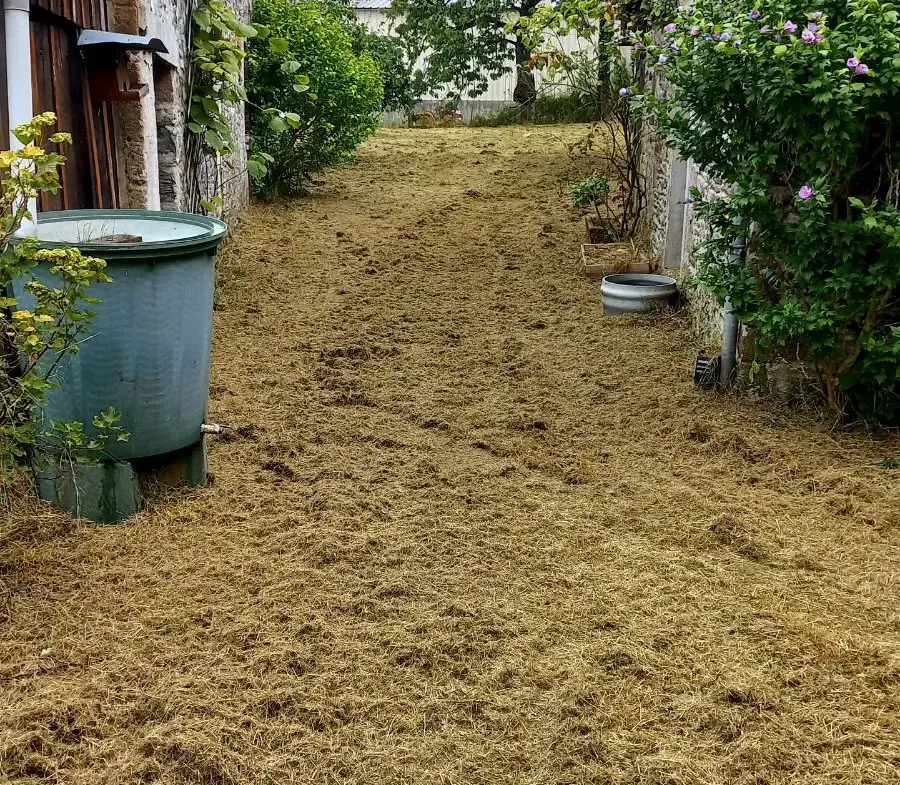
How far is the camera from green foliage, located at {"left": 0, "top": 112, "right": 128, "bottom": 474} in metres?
3.00

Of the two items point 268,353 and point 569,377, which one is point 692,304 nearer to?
point 569,377

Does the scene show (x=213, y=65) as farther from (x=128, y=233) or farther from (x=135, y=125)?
(x=128, y=233)

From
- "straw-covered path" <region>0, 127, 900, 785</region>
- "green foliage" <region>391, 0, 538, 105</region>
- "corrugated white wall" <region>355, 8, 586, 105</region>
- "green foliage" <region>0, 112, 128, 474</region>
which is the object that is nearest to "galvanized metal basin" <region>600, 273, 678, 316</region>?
"straw-covered path" <region>0, 127, 900, 785</region>

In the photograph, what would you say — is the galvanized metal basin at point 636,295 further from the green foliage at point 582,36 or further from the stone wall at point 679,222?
the green foliage at point 582,36

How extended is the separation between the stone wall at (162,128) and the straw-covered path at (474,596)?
4.02ft

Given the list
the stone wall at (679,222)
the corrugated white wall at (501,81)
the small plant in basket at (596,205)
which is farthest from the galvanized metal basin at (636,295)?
the corrugated white wall at (501,81)

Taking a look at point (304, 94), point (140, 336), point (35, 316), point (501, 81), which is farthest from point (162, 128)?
point (501, 81)

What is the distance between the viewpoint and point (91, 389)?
11.6ft

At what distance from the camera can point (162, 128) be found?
6320mm

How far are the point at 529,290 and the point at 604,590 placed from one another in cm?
479

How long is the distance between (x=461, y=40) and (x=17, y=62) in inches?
535

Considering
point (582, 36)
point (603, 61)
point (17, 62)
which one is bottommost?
point (17, 62)

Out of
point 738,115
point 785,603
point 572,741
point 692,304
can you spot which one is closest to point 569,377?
point 692,304

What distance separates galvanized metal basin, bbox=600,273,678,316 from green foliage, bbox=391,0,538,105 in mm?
9152
